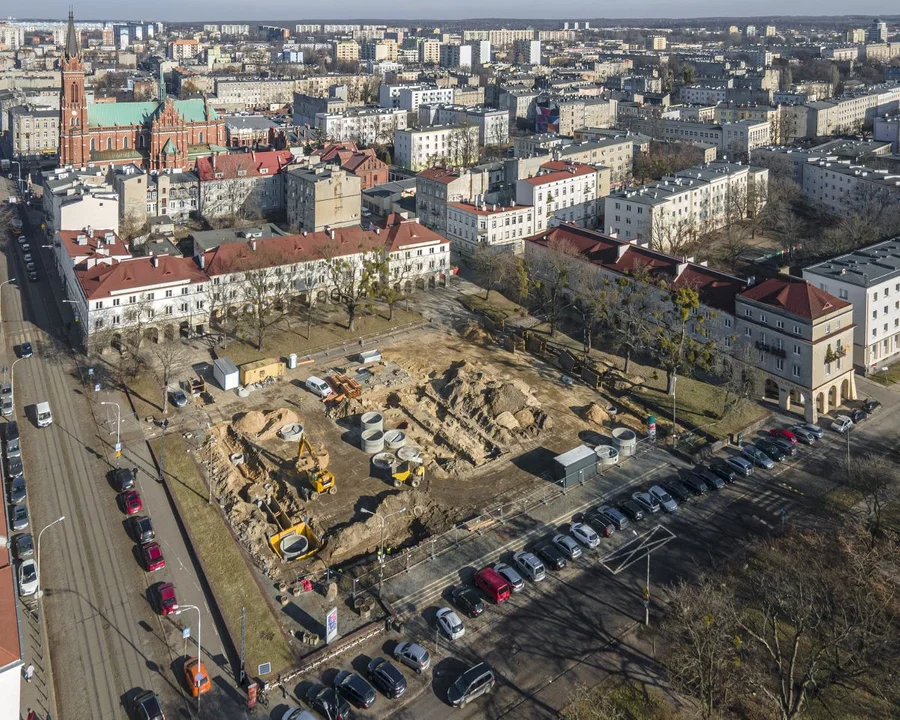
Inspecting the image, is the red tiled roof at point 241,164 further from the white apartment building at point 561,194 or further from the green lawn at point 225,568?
the green lawn at point 225,568

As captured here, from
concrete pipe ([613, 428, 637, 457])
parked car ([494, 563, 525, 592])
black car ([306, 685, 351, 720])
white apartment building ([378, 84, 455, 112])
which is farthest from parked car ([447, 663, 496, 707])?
white apartment building ([378, 84, 455, 112])

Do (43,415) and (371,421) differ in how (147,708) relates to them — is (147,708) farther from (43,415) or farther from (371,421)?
(43,415)

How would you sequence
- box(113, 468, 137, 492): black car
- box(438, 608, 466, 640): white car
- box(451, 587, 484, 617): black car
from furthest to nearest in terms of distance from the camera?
box(113, 468, 137, 492): black car < box(451, 587, 484, 617): black car < box(438, 608, 466, 640): white car

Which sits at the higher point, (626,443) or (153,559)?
(626,443)

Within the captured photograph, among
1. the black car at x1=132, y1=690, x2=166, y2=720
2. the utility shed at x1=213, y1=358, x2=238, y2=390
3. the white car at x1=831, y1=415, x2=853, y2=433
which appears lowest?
the black car at x1=132, y1=690, x2=166, y2=720

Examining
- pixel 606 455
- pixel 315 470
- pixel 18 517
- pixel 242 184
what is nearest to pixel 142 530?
pixel 18 517

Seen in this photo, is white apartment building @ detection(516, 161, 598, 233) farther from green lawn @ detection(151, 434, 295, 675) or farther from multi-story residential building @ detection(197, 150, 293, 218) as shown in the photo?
green lawn @ detection(151, 434, 295, 675)

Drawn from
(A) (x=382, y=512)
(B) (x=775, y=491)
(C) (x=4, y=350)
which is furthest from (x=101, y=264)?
(B) (x=775, y=491)
